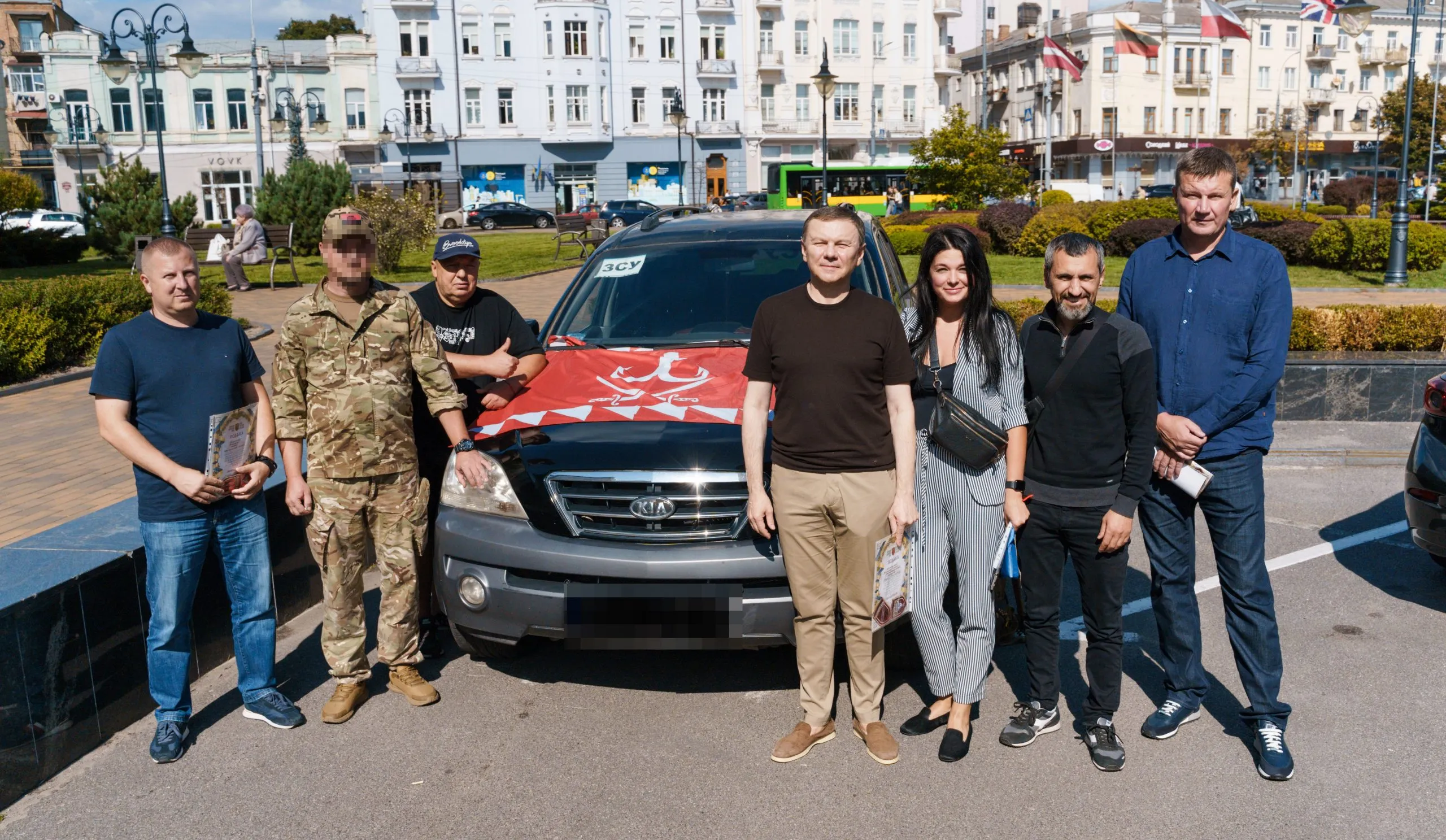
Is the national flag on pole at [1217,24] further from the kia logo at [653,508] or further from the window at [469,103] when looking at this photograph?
the window at [469,103]

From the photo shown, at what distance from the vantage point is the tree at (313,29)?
88438 millimetres

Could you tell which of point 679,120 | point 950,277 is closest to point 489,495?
point 950,277

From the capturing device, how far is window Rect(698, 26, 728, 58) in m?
65.9

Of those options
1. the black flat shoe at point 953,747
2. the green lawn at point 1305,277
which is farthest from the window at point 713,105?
the black flat shoe at point 953,747

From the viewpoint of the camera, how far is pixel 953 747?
13.8 ft

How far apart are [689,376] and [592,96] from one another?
60775mm

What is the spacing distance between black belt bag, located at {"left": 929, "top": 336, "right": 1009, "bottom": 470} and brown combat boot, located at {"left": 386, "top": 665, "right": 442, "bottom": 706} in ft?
7.58

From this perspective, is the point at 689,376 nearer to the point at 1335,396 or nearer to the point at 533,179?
the point at 1335,396

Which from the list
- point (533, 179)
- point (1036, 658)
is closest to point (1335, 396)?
point (1036, 658)

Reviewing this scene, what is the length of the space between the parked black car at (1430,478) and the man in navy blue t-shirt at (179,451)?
5.21 metres

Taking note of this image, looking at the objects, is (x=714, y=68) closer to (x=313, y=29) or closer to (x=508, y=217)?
(x=508, y=217)

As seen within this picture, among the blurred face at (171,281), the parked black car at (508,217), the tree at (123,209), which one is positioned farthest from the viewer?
the parked black car at (508,217)

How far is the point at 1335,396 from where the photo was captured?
9.88 m

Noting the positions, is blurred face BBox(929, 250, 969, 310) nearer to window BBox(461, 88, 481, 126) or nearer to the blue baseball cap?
the blue baseball cap
